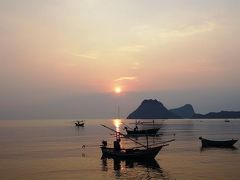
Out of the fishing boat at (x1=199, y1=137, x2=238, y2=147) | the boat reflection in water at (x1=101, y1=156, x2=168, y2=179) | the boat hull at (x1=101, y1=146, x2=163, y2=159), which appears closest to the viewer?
the boat reflection in water at (x1=101, y1=156, x2=168, y2=179)

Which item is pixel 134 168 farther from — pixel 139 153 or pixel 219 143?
pixel 219 143

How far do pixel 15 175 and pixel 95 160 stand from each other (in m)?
15.0

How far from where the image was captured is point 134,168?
48.4 metres

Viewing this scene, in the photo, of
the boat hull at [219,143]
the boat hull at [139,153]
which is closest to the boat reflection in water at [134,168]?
the boat hull at [139,153]

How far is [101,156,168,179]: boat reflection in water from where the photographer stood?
4309 centimetres

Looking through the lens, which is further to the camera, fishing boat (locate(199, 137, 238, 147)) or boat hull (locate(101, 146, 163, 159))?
fishing boat (locate(199, 137, 238, 147))

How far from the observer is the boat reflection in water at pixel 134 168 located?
43094 mm

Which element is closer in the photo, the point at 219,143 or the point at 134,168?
the point at 134,168

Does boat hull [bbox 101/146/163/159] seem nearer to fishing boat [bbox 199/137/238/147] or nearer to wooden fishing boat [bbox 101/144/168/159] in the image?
wooden fishing boat [bbox 101/144/168/159]

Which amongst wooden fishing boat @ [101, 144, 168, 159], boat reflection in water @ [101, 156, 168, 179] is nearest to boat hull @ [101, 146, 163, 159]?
wooden fishing boat @ [101, 144, 168, 159]

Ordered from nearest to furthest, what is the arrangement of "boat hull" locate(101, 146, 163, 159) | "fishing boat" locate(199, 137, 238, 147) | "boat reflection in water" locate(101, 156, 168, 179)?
"boat reflection in water" locate(101, 156, 168, 179) → "boat hull" locate(101, 146, 163, 159) → "fishing boat" locate(199, 137, 238, 147)

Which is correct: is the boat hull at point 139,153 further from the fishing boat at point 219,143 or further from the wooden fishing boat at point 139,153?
the fishing boat at point 219,143

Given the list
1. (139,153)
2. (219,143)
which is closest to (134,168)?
(139,153)

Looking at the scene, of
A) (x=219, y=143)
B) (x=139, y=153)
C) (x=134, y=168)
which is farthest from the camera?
(x=219, y=143)
